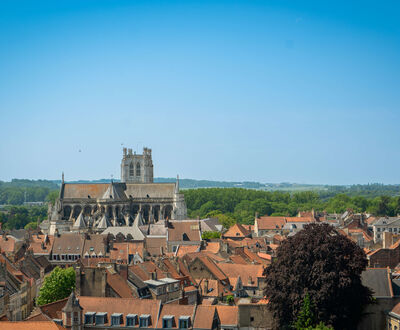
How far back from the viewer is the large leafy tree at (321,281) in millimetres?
52125

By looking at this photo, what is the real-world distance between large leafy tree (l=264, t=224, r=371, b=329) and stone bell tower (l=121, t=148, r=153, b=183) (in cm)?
11218

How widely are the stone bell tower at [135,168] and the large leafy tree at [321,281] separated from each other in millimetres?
112183

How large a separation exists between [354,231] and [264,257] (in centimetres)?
3863

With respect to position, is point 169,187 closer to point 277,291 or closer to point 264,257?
point 264,257

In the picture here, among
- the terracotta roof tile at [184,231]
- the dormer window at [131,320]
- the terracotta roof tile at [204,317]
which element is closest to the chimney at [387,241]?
the terracotta roof tile at [184,231]

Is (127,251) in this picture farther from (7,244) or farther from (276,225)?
(276,225)

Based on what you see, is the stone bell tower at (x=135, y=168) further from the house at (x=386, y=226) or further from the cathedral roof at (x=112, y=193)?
the house at (x=386, y=226)

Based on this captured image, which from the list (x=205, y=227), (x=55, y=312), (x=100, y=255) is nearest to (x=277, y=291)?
(x=55, y=312)

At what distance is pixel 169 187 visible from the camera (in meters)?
146

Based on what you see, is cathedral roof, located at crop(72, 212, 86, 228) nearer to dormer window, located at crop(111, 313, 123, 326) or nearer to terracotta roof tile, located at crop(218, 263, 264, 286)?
terracotta roof tile, located at crop(218, 263, 264, 286)

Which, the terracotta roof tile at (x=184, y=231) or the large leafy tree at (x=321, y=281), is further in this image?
the terracotta roof tile at (x=184, y=231)

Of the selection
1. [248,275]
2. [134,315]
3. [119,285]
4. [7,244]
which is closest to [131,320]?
[134,315]

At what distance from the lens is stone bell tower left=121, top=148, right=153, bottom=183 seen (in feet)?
548

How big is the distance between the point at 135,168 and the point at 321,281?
11743 cm
